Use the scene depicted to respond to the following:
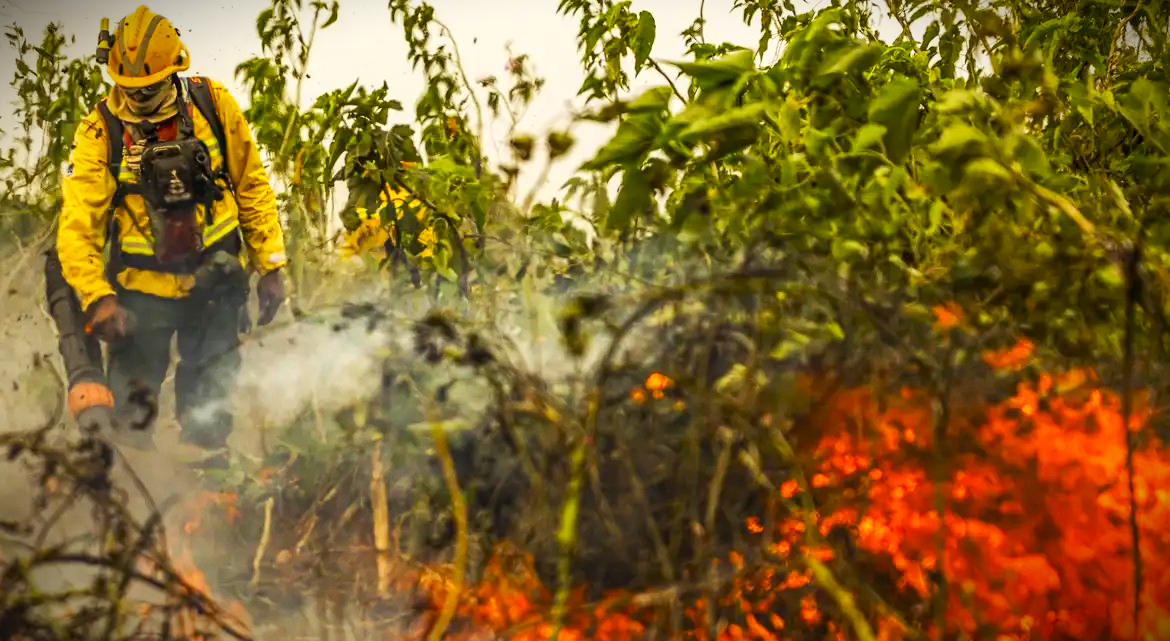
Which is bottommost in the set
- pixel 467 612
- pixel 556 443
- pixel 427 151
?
pixel 467 612

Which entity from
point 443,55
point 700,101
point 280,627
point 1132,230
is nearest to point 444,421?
point 280,627

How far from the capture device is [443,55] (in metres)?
1.11

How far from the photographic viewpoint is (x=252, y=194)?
109cm

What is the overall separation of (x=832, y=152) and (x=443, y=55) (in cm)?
49

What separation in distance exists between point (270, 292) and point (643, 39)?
0.47 m

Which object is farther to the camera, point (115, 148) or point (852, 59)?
point (115, 148)

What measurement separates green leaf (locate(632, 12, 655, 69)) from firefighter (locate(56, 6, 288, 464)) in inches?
16.9

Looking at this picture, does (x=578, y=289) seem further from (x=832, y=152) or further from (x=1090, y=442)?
(x=1090, y=442)

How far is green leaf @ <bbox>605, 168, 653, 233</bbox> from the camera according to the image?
761mm

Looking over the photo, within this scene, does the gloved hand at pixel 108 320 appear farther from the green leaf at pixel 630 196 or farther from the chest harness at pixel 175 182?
the green leaf at pixel 630 196

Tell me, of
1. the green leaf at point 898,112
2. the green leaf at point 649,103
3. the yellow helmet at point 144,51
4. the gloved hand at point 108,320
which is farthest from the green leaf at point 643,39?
the gloved hand at point 108,320

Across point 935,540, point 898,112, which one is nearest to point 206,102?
point 898,112

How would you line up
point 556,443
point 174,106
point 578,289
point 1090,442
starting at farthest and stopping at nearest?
point 174,106, point 578,289, point 556,443, point 1090,442

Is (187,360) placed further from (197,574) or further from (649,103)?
(649,103)
